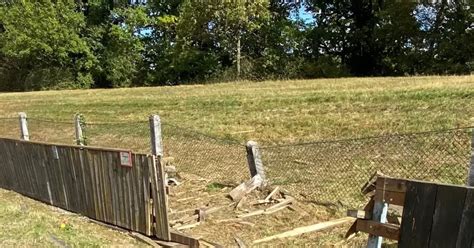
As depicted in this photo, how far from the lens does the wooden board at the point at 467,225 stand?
3.87 metres

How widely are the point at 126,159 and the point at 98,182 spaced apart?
3.02 feet

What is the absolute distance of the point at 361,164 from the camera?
8.40 m

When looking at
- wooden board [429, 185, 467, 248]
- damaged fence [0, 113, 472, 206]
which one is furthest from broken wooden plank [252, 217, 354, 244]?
wooden board [429, 185, 467, 248]

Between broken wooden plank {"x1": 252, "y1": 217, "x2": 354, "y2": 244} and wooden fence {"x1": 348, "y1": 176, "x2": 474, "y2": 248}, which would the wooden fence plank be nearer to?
broken wooden plank {"x1": 252, "y1": 217, "x2": 354, "y2": 244}

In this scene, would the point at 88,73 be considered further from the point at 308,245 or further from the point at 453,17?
the point at 308,245

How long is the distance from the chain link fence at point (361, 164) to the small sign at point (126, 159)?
91.6 inches

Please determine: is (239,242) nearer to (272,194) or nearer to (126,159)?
(272,194)

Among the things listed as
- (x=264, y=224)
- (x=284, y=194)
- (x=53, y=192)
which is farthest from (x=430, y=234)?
(x=53, y=192)

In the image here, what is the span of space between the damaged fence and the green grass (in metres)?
2.21

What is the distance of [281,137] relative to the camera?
11336 millimetres

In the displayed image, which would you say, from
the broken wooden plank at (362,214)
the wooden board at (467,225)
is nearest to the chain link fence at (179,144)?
the broken wooden plank at (362,214)

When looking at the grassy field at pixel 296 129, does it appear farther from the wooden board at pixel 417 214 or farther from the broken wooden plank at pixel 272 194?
the wooden board at pixel 417 214

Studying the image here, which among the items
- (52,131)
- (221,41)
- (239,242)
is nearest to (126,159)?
(239,242)

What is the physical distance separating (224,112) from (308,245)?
8623 mm
